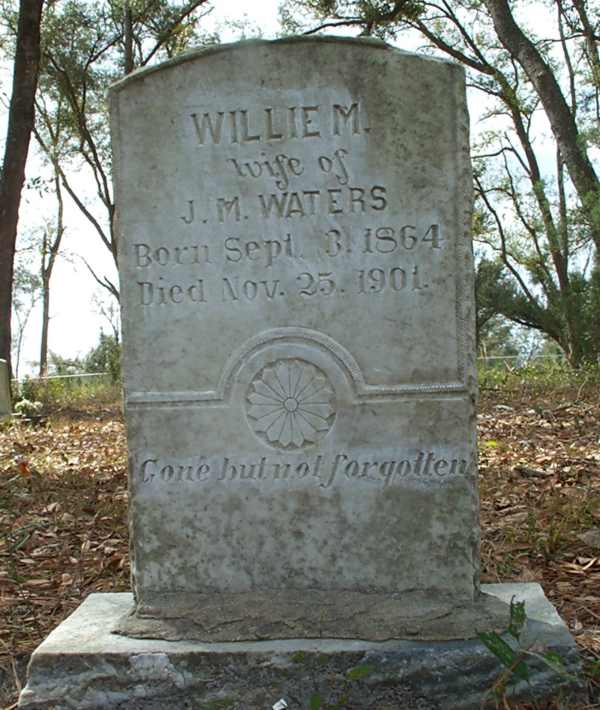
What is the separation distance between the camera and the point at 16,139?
1143 centimetres

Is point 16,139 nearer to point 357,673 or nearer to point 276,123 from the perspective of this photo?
point 276,123

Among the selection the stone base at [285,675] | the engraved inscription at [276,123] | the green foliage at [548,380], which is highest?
the engraved inscription at [276,123]

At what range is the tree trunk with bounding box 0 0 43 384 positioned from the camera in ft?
37.1

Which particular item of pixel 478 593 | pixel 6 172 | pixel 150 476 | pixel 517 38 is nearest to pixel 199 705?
pixel 150 476

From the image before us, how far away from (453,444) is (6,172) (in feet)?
33.0

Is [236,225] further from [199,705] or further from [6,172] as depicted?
[6,172]

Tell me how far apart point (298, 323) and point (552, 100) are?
389 inches

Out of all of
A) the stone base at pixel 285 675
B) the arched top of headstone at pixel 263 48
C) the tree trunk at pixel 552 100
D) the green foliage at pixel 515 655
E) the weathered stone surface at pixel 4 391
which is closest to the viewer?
the green foliage at pixel 515 655

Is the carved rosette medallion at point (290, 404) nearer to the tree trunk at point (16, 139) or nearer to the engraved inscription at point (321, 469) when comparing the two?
the engraved inscription at point (321, 469)

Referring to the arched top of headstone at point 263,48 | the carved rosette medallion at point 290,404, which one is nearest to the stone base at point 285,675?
the carved rosette medallion at point 290,404

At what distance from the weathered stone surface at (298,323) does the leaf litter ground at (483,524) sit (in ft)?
2.43

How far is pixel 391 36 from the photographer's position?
648 inches

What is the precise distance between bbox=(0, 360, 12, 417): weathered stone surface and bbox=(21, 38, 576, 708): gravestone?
25.8 ft

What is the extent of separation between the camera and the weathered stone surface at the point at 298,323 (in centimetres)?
275
